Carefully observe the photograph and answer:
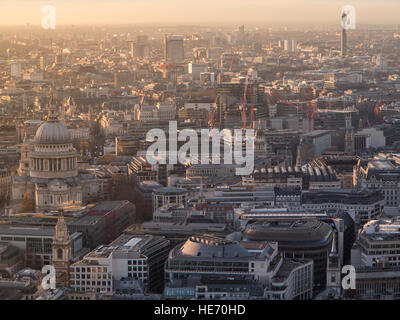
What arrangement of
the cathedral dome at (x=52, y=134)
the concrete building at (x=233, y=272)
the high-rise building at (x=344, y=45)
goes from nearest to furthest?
the concrete building at (x=233, y=272)
the cathedral dome at (x=52, y=134)
the high-rise building at (x=344, y=45)

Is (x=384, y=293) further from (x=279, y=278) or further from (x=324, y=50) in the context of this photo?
(x=324, y=50)

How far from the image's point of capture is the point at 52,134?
41.1ft

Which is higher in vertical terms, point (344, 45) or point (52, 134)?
point (344, 45)

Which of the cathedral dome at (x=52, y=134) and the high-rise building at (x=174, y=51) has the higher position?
the high-rise building at (x=174, y=51)

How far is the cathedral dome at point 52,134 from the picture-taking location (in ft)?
40.9

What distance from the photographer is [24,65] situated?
30.7 meters

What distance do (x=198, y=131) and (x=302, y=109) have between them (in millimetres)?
4767

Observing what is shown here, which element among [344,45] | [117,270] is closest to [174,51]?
[344,45]

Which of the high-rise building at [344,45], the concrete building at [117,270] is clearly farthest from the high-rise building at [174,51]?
the concrete building at [117,270]

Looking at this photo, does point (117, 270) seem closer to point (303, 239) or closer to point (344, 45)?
point (303, 239)

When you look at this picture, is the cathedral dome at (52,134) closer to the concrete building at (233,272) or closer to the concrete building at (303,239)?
the concrete building at (303,239)

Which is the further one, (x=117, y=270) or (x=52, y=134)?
(x=52, y=134)

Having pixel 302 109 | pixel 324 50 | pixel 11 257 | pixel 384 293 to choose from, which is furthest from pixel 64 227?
pixel 324 50

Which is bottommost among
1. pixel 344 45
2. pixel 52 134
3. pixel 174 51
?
pixel 52 134
